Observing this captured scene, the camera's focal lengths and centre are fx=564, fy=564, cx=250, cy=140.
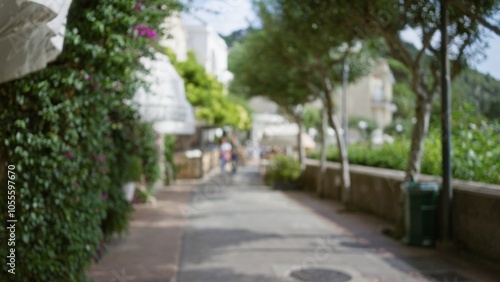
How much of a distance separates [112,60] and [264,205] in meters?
10.6

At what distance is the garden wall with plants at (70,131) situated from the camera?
5023 mm

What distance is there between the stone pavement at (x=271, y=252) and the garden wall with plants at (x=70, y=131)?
6.31ft

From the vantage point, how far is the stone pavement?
732cm

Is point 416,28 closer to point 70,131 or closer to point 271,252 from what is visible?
point 271,252

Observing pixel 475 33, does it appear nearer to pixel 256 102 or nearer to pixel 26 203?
pixel 26 203

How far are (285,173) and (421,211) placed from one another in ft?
40.3

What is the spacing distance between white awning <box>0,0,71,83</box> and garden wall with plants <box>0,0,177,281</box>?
0.44m

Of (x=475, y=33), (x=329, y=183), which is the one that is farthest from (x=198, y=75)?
(x=475, y=33)

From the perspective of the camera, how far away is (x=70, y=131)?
5.35 metres

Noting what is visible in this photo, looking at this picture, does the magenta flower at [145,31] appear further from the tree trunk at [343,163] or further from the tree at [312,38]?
the tree trunk at [343,163]

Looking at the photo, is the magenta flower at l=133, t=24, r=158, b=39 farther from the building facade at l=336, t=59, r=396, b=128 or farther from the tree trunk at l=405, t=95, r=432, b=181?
the building facade at l=336, t=59, r=396, b=128

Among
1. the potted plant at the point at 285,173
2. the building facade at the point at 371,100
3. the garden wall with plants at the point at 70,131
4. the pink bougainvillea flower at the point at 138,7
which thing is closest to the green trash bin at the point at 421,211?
the garden wall with plants at the point at 70,131

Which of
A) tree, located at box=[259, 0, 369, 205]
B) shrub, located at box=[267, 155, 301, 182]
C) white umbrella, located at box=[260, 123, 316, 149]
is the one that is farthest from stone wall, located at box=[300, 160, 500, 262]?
white umbrella, located at box=[260, 123, 316, 149]

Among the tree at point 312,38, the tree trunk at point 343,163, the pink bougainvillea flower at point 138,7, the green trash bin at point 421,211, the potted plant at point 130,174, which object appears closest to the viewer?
the pink bougainvillea flower at point 138,7
